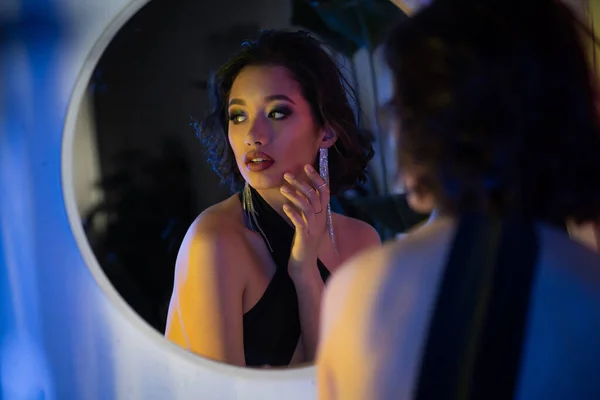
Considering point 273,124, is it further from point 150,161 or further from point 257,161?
point 150,161

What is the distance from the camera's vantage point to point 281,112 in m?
0.94

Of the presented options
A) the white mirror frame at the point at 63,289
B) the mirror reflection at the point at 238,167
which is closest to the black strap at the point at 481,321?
the mirror reflection at the point at 238,167

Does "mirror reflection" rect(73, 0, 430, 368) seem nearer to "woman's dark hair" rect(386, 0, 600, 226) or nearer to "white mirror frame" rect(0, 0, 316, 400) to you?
"white mirror frame" rect(0, 0, 316, 400)

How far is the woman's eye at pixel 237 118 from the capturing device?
3.14 ft

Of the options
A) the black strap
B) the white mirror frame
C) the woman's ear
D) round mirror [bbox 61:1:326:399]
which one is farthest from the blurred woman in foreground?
the white mirror frame

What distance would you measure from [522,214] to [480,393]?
0.63ft

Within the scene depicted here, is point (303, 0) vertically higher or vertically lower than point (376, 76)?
higher

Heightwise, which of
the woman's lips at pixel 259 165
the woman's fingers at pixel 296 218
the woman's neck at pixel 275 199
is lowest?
the woman's fingers at pixel 296 218

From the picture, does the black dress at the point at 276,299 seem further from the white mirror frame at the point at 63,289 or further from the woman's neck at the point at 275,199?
the white mirror frame at the point at 63,289

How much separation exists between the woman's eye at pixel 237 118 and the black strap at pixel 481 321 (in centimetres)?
49

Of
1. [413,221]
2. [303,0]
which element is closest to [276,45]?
[303,0]

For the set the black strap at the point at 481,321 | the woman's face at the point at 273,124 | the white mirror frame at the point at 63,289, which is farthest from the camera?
the white mirror frame at the point at 63,289

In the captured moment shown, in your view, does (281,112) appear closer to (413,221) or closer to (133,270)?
(413,221)

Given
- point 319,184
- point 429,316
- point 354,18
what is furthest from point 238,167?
point 429,316
